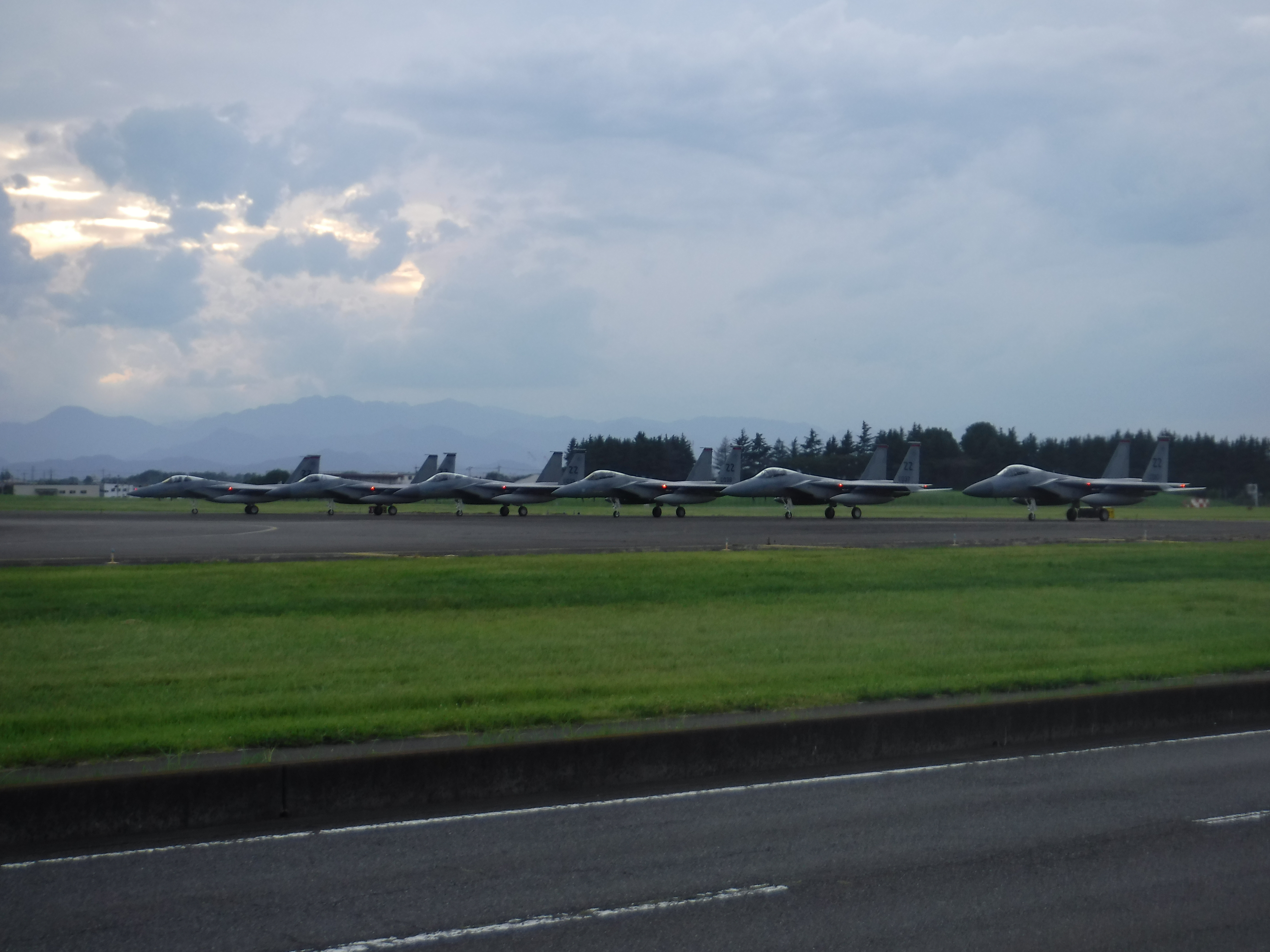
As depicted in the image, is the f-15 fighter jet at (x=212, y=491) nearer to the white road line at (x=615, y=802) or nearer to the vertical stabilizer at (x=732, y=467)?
the vertical stabilizer at (x=732, y=467)

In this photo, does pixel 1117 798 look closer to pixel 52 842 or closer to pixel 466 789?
pixel 466 789

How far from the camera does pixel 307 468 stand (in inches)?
2714

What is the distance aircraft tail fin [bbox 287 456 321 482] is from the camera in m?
67.9

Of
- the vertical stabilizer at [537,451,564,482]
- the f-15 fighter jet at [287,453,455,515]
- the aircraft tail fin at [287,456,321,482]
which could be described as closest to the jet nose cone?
the vertical stabilizer at [537,451,564,482]

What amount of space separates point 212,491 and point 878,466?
3930cm

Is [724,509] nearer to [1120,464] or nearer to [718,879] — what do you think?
[1120,464]

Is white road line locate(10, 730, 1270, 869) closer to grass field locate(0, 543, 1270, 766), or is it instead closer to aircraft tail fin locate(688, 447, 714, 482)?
grass field locate(0, 543, 1270, 766)

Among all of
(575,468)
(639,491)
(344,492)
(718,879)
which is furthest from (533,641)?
(575,468)

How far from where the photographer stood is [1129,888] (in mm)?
5652

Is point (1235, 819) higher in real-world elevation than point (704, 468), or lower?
lower

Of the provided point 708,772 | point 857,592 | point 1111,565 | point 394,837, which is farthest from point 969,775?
point 1111,565

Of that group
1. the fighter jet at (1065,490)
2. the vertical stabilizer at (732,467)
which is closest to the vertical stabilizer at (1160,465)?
the fighter jet at (1065,490)

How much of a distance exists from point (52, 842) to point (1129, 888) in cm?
591

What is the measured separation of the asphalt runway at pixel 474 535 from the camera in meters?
26.5
